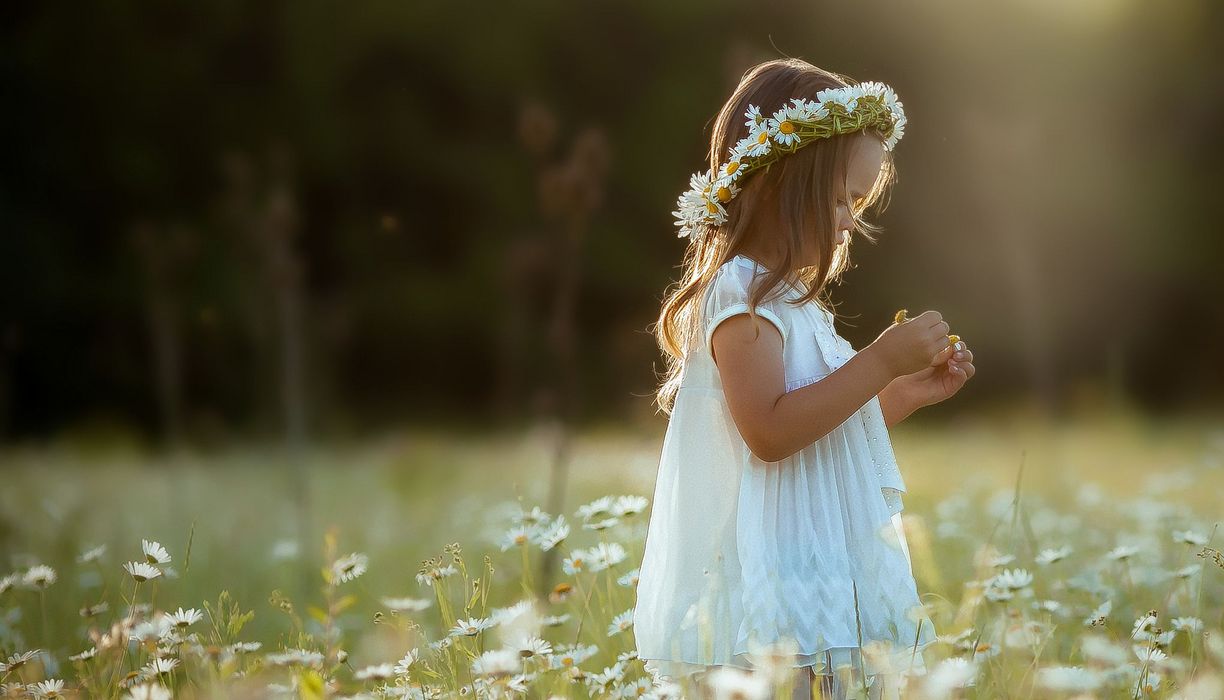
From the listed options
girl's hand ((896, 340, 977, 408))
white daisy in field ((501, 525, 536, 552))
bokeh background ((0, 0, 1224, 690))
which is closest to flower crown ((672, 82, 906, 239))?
girl's hand ((896, 340, 977, 408))

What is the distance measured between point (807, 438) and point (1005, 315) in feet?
42.8

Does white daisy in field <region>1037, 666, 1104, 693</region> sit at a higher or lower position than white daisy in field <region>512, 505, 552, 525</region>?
lower

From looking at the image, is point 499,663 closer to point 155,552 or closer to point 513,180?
point 155,552

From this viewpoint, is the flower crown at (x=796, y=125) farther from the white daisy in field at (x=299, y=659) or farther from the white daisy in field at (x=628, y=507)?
the white daisy in field at (x=299, y=659)

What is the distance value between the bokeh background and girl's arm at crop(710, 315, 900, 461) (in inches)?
410

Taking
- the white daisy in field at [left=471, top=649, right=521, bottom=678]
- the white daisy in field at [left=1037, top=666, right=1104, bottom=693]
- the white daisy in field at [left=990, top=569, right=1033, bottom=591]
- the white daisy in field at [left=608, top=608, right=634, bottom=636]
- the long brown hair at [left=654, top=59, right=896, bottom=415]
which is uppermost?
the long brown hair at [left=654, top=59, right=896, bottom=415]

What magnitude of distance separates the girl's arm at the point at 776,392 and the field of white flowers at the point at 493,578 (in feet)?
0.68

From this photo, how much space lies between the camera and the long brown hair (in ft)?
6.53

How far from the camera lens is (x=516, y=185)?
1520 centimetres

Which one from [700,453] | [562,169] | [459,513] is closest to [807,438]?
[700,453]

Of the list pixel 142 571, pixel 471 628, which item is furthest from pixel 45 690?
pixel 471 628

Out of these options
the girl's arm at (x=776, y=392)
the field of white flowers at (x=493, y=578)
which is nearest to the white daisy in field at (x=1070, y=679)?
the field of white flowers at (x=493, y=578)

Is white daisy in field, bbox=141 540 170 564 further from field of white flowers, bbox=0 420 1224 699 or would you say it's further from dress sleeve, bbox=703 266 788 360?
dress sleeve, bbox=703 266 788 360

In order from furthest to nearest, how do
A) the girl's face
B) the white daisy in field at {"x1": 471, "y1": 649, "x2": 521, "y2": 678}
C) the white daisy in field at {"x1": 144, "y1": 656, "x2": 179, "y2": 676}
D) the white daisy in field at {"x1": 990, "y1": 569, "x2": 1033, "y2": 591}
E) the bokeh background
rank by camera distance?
the bokeh background < the white daisy in field at {"x1": 990, "y1": 569, "x2": 1033, "y2": 591} < the girl's face < the white daisy in field at {"x1": 144, "y1": 656, "x2": 179, "y2": 676} < the white daisy in field at {"x1": 471, "y1": 649, "x2": 521, "y2": 678}
